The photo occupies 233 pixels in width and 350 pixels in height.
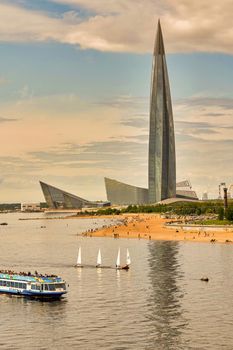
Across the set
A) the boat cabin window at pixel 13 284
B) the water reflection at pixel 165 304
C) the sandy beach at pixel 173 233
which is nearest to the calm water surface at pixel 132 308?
the water reflection at pixel 165 304

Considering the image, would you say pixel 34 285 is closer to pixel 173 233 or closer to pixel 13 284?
pixel 13 284

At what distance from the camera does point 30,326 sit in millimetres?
54719

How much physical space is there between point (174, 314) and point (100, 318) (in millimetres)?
6357

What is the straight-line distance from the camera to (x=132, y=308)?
60.2 metres

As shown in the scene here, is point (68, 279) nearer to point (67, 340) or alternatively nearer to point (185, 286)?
point (185, 286)

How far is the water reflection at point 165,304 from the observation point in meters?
49.6

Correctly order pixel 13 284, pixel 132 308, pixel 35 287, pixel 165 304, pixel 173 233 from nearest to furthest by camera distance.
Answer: pixel 132 308 → pixel 165 304 → pixel 35 287 → pixel 13 284 → pixel 173 233

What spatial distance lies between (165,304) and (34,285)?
13401mm

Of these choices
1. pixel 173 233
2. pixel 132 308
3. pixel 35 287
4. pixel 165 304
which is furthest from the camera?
pixel 173 233

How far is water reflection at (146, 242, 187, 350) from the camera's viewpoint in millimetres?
49562

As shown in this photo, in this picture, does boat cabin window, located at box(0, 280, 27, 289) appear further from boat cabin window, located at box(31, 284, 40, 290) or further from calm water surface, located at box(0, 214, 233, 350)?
calm water surface, located at box(0, 214, 233, 350)

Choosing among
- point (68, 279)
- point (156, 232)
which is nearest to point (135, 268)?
point (68, 279)

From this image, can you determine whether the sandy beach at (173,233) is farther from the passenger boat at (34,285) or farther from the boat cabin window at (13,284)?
the passenger boat at (34,285)

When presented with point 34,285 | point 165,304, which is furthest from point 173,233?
point 165,304
